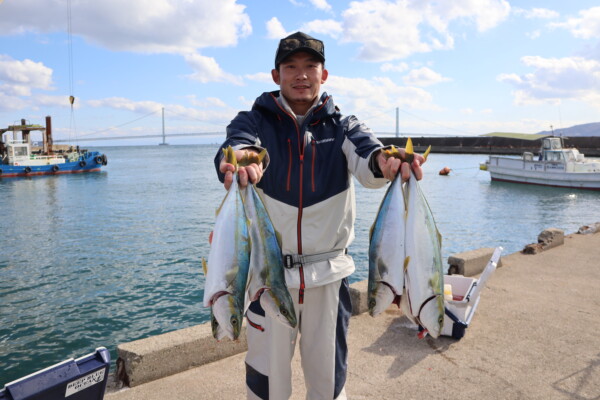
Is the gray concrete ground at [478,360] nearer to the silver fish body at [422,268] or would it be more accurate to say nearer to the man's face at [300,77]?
the silver fish body at [422,268]

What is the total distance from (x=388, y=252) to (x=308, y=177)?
0.71 m

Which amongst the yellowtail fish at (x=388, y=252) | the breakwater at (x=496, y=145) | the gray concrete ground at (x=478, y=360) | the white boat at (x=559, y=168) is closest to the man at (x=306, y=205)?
the yellowtail fish at (x=388, y=252)

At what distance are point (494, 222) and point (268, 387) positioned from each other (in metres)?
22.2

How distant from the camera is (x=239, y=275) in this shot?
2.33 meters

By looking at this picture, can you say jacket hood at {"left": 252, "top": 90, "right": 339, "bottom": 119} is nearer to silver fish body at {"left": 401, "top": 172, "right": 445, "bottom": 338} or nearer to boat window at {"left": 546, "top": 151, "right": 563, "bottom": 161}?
silver fish body at {"left": 401, "top": 172, "right": 445, "bottom": 338}

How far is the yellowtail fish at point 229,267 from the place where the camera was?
89.4 inches

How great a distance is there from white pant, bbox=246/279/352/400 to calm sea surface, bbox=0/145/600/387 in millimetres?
6327

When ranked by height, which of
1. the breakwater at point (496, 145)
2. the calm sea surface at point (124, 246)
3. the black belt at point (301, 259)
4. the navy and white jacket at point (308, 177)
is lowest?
the calm sea surface at point (124, 246)

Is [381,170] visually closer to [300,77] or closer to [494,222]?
[300,77]

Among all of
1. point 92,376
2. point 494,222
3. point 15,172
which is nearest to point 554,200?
point 494,222

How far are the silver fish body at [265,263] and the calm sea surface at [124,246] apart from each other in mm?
6857

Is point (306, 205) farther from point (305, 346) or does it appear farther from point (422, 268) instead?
point (305, 346)

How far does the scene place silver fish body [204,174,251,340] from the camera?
227 cm

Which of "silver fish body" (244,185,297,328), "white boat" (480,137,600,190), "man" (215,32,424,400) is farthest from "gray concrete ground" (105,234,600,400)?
"white boat" (480,137,600,190)
